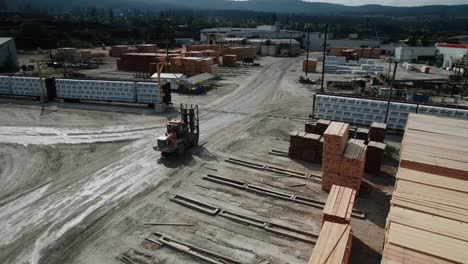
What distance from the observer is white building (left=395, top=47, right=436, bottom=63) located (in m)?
71.4

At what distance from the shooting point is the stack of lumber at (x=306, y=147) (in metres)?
18.1

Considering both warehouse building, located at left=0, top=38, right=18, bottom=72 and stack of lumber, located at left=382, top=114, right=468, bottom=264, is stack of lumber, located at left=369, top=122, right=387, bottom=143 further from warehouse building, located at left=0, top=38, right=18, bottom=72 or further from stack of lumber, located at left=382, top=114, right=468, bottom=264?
warehouse building, located at left=0, top=38, right=18, bottom=72

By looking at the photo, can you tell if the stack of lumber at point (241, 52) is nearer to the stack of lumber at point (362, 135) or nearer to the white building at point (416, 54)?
the white building at point (416, 54)

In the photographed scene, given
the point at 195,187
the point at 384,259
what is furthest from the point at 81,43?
the point at 384,259

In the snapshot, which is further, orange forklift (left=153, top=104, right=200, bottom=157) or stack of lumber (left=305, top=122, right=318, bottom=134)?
stack of lumber (left=305, top=122, right=318, bottom=134)

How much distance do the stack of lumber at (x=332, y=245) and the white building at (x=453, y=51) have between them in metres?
68.8

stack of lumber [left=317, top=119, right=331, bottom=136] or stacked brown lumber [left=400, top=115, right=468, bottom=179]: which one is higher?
stacked brown lumber [left=400, top=115, right=468, bottom=179]

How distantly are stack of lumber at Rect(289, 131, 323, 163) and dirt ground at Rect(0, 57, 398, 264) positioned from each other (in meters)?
0.65

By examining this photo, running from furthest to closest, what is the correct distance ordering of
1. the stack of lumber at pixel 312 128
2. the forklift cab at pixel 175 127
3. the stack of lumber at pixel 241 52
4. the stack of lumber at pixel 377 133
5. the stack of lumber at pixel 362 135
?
1. the stack of lumber at pixel 241 52
2. the stack of lumber at pixel 312 128
3. the stack of lumber at pixel 377 133
4. the stack of lumber at pixel 362 135
5. the forklift cab at pixel 175 127

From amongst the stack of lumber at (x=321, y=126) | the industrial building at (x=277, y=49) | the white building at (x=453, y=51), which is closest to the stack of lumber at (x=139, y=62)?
the stack of lumber at (x=321, y=126)

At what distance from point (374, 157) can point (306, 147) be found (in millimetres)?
3345

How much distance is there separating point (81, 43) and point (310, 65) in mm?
60930

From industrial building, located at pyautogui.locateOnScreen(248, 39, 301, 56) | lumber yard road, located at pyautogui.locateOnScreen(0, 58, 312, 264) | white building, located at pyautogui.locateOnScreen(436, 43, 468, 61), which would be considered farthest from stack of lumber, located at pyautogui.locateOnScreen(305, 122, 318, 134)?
industrial building, located at pyautogui.locateOnScreen(248, 39, 301, 56)

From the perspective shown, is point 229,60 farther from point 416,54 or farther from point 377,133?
point 416,54
